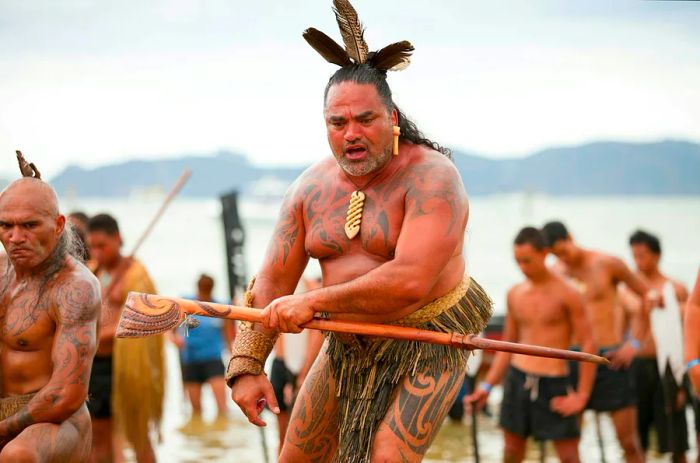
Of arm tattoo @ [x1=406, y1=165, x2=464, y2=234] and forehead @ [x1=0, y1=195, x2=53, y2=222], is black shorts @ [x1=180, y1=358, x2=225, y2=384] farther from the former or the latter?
arm tattoo @ [x1=406, y1=165, x2=464, y2=234]

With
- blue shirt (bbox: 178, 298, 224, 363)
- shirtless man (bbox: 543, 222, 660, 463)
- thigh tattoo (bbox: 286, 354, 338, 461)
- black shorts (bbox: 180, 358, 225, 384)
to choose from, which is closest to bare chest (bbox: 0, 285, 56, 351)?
thigh tattoo (bbox: 286, 354, 338, 461)

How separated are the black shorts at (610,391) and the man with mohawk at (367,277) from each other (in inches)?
157

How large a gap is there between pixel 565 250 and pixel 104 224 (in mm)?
3626

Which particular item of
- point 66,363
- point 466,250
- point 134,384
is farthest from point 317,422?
point 466,250

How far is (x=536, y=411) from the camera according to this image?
27.8 ft

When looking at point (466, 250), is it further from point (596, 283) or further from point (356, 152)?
point (356, 152)

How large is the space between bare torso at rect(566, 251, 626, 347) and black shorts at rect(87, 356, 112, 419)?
3.73 metres

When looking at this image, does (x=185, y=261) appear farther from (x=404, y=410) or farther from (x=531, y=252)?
(x=404, y=410)

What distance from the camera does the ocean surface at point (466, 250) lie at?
11398 mm

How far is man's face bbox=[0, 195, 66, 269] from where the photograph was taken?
222 inches

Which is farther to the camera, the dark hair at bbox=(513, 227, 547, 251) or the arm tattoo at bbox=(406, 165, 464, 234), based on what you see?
the dark hair at bbox=(513, 227, 547, 251)

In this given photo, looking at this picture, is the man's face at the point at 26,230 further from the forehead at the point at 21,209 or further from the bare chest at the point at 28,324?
the bare chest at the point at 28,324

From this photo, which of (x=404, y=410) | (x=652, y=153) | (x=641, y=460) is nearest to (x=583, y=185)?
(x=652, y=153)

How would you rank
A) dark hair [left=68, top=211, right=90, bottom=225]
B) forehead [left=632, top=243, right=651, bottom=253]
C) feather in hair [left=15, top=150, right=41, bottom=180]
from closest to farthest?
feather in hair [left=15, top=150, right=41, bottom=180], dark hair [left=68, top=211, right=90, bottom=225], forehead [left=632, top=243, right=651, bottom=253]
